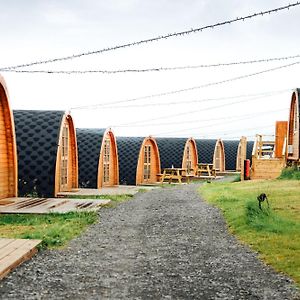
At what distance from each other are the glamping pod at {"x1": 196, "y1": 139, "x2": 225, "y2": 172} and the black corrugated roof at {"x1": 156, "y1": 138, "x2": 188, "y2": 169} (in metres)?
6.08

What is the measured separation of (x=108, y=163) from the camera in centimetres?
2164

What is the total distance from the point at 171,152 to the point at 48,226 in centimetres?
2217

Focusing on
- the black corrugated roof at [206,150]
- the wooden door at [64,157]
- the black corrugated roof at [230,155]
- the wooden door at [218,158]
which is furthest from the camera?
the black corrugated roof at [230,155]

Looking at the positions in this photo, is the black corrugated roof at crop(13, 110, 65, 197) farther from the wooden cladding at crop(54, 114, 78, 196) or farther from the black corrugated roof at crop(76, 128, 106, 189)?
the black corrugated roof at crop(76, 128, 106, 189)

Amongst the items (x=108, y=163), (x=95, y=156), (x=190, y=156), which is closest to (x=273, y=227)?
(x=95, y=156)

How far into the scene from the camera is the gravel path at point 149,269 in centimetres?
502

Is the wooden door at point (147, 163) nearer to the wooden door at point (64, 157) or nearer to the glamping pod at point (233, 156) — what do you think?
the wooden door at point (64, 157)

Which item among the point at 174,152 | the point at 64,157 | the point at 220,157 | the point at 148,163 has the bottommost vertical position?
the point at 148,163

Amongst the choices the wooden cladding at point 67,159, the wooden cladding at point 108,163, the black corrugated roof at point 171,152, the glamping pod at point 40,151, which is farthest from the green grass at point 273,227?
the black corrugated roof at point 171,152

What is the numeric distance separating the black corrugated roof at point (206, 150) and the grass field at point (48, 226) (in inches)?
1065

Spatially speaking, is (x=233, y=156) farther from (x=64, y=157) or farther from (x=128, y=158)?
(x=64, y=157)

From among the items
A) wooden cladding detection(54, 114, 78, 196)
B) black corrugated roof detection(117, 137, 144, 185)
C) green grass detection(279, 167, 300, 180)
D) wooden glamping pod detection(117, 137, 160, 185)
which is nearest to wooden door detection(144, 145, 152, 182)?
wooden glamping pod detection(117, 137, 160, 185)

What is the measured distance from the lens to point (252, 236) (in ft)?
27.5

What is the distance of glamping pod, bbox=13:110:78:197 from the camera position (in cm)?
1500
